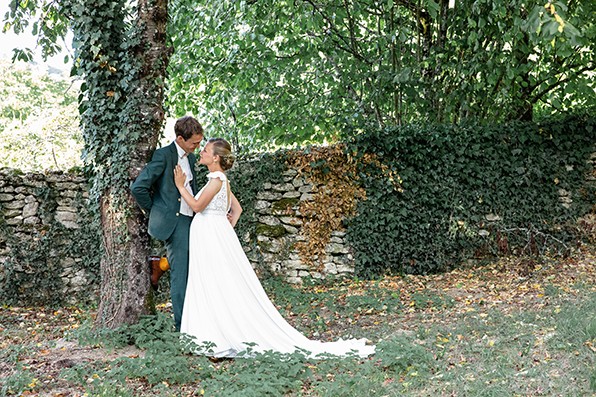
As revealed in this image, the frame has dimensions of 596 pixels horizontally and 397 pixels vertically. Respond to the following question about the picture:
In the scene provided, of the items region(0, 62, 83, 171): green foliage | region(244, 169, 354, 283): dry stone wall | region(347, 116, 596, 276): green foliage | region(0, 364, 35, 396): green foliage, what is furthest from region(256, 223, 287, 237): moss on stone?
region(0, 62, 83, 171): green foliage

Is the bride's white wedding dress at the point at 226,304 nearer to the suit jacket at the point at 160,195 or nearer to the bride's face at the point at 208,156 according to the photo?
the bride's face at the point at 208,156

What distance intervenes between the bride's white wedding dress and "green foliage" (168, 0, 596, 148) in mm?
4790

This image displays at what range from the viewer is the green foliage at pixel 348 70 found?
10.6 meters

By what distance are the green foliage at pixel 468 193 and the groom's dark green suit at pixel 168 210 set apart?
4.61 metres

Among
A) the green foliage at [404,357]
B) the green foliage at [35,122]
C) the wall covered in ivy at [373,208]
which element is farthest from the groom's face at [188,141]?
the green foliage at [35,122]

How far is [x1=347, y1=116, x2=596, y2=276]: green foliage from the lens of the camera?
33.1 feet

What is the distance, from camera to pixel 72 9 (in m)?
6.08

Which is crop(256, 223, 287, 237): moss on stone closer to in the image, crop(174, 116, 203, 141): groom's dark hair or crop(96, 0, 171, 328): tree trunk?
crop(96, 0, 171, 328): tree trunk

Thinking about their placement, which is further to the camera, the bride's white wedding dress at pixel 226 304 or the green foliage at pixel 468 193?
the green foliage at pixel 468 193

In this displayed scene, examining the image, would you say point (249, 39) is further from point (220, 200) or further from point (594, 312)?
point (594, 312)

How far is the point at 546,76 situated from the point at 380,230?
4005mm

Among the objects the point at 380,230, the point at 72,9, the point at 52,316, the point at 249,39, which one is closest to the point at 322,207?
the point at 380,230

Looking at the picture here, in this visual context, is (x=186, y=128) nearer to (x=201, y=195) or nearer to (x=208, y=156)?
(x=208, y=156)

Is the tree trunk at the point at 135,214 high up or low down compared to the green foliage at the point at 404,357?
up
